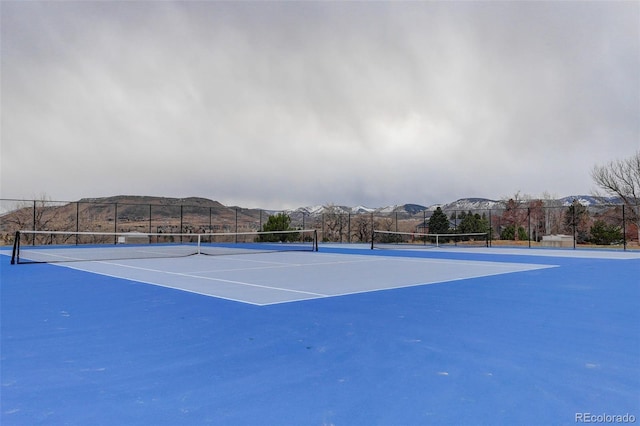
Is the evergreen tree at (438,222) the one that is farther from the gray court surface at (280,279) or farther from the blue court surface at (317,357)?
the blue court surface at (317,357)

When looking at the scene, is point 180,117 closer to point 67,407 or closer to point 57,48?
point 57,48

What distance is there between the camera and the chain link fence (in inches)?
968

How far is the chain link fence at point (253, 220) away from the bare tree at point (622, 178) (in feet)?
4.77

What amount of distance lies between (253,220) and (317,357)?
28577mm

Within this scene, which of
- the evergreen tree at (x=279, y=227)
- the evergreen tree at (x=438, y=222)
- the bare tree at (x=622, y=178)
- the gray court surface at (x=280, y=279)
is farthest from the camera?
the bare tree at (x=622, y=178)

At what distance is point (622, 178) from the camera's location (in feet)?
113

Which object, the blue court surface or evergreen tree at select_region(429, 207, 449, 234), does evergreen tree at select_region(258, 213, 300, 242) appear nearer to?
evergreen tree at select_region(429, 207, 449, 234)

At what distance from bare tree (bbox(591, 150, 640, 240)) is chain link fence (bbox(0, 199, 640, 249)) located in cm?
145

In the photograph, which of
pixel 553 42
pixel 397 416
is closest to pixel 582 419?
pixel 397 416

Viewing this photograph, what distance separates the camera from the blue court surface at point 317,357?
2369 millimetres

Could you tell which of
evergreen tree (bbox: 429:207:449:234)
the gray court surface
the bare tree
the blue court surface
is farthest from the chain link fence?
the blue court surface

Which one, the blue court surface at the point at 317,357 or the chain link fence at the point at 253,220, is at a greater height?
the chain link fence at the point at 253,220

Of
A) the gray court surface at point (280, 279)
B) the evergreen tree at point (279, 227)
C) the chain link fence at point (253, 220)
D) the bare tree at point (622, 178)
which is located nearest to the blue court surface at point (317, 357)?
the gray court surface at point (280, 279)

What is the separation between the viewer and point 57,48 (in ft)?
44.6
